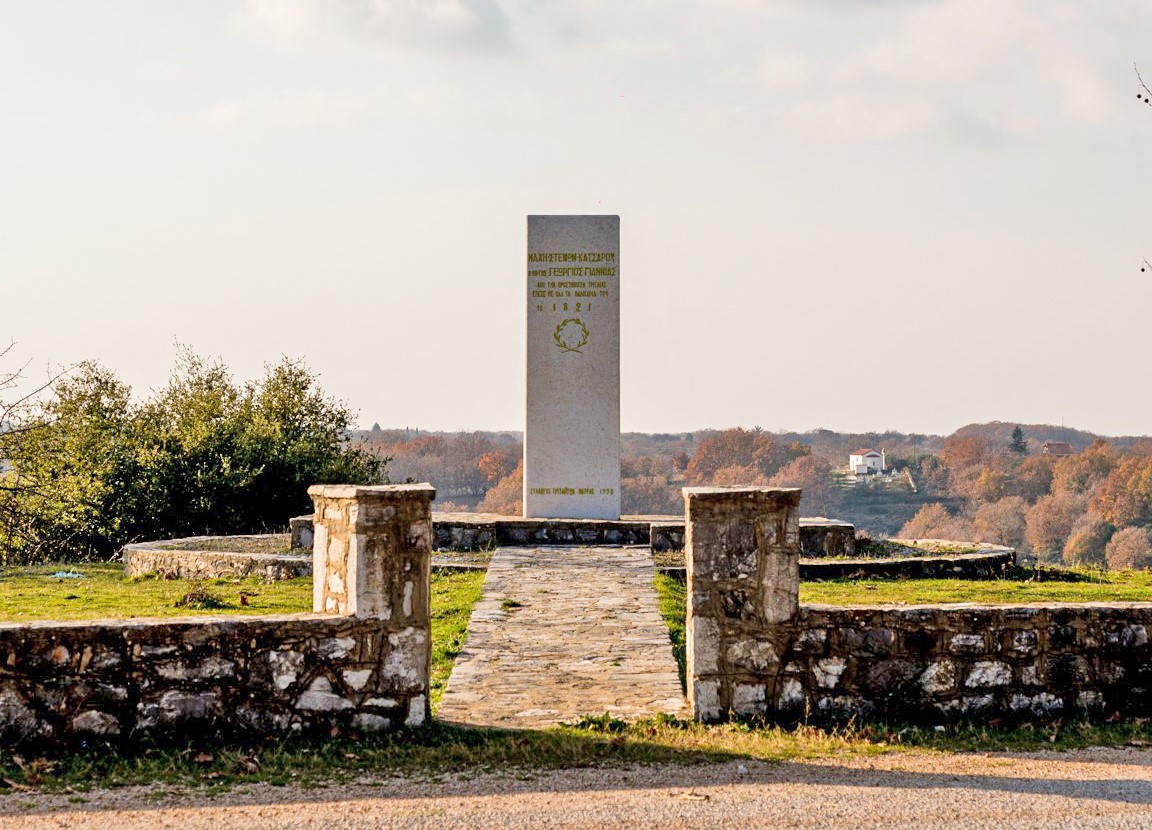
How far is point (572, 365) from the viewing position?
16.7 meters

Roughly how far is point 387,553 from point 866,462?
37.5 metres

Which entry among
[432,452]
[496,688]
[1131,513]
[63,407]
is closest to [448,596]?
[496,688]

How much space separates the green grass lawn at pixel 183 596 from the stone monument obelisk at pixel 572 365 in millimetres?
3682

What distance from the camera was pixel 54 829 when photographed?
5801 mm

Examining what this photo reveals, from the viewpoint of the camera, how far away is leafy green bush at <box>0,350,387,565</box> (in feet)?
63.8

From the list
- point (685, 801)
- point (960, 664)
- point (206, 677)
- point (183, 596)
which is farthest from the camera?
point (183, 596)

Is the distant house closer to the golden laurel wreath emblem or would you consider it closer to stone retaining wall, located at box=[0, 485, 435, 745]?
the golden laurel wreath emblem

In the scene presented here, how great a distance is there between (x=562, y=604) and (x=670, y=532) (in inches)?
170

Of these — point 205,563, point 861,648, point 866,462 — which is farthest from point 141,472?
point 866,462

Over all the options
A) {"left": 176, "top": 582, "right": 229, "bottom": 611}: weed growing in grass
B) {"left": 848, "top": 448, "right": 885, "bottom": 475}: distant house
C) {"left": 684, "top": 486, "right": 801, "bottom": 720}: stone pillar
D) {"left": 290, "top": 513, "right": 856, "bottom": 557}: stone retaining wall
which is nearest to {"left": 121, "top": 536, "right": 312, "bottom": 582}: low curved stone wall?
{"left": 290, "top": 513, "right": 856, "bottom": 557}: stone retaining wall

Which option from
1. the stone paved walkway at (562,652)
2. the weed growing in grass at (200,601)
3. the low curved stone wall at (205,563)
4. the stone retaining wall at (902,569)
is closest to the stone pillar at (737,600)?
the stone paved walkway at (562,652)

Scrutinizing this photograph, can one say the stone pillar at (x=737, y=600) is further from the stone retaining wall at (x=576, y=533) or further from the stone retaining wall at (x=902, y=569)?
the stone retaining wall at (x=576, y=533)

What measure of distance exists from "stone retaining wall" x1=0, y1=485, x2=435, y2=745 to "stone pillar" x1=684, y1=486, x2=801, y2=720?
59.3 inches

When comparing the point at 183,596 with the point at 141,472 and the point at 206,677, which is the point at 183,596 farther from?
the point at 141,472
